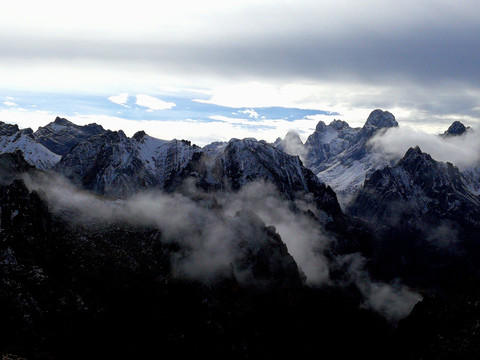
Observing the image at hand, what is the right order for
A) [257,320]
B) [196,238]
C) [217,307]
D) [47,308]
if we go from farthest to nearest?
[196,238] < [257,320] < [217,307] < [47,308]

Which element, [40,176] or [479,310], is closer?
[479,310]

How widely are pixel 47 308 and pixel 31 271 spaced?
12.4 m

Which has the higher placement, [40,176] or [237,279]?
[40,176]

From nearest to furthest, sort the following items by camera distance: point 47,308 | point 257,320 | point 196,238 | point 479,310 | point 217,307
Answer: point 47,308 → point 479,310 → point 217,307 → point 257,320 → point 196,238

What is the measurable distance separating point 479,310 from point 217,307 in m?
92.7

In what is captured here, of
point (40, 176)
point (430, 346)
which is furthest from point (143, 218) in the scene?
point (430, 346)

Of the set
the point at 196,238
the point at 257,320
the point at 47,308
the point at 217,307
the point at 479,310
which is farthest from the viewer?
the point at 196,238

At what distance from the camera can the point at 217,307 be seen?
565 feet

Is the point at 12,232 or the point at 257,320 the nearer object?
the point at 12,232

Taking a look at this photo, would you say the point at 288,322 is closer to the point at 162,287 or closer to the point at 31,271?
the point at 162,287

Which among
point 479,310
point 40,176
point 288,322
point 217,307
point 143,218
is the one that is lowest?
point 288,322

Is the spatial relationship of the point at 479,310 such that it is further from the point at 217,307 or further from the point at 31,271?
the point at 31,271

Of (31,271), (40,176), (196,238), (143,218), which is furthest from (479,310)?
(40,176)

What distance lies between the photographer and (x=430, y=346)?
165750 mm
